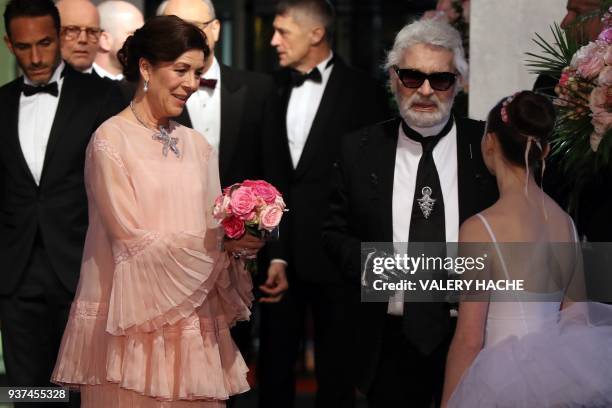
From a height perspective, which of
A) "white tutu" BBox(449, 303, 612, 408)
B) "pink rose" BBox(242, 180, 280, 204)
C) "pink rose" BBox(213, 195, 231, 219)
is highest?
"pink rose" BBox(242, 180, 280, 204)

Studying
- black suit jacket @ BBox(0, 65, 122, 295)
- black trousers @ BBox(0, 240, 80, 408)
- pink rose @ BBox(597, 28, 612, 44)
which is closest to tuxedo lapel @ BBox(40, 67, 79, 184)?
black suit jacket @ BBox(0, 65, 122, 295)

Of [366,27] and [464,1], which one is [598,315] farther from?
[366,27]

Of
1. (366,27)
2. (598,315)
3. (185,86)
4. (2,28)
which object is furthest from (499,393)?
(366,27)

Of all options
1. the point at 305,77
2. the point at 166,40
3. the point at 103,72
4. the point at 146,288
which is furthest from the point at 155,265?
the point at 103,72

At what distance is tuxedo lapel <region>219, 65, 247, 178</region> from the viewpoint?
6.00m

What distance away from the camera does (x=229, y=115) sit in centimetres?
607

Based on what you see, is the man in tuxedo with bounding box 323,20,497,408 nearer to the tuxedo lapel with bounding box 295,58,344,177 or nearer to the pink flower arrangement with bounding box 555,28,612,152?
the pink flower arrangement with bounding box 555,28,612,152

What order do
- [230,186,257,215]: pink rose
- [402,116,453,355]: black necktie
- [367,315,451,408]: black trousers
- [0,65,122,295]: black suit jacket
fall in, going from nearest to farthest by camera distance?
[230,186,257,215]: pink rose < [402,116,453,355]: black necktie < [367,315,451,408]: black trousers < [0,65,122,295]: black suit jacket

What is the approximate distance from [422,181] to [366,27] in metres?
6.89

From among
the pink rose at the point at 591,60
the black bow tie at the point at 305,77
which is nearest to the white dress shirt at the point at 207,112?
the black bow tie at the point at 305,77

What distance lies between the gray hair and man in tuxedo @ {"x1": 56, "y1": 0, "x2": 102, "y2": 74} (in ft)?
6.93

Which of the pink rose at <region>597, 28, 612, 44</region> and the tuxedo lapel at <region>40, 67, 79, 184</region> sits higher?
the pink rose at <region>597, 28, 612, 44</region>

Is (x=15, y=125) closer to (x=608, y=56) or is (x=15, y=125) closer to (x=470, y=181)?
(x=470, y=181)

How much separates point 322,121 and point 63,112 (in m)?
1.49
